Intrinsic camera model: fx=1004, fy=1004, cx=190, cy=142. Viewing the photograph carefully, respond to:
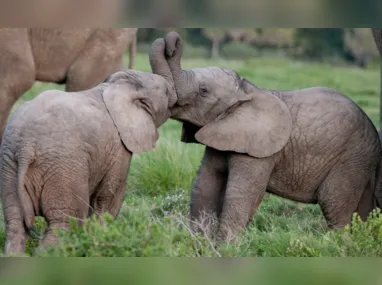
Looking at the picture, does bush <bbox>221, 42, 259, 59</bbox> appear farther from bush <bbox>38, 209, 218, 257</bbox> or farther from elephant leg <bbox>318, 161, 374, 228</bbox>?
bush <bbox>38, 209, 218, 257</bbox>

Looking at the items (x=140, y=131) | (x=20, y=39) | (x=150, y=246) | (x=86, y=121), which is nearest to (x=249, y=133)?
(x=140, y=131)

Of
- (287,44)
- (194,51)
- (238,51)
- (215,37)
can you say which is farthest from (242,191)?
(287,44)

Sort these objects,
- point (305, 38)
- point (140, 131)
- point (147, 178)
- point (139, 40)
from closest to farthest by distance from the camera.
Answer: point (140, 131) < point (147, 178) < point (139, 40) < point (305, 38)

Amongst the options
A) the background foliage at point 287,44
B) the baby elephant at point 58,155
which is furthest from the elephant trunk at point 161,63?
the background foliage at point 287,44

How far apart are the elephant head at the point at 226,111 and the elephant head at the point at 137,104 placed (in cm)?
17

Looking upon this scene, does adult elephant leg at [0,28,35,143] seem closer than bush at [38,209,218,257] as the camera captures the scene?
No

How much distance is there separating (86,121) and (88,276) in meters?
2.03

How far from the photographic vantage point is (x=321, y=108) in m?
6.04

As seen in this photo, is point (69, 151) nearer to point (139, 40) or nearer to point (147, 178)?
point (147, 178)

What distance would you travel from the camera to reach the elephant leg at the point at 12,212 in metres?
4.88

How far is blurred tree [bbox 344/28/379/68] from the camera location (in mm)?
25000

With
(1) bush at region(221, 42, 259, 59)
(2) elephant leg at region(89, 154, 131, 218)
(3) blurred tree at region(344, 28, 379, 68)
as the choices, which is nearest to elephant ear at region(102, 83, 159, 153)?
(2) elephant leg at region(89, 154, 131, 218)

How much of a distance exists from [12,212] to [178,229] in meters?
0.83

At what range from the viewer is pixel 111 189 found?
5367mm
